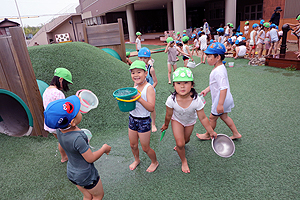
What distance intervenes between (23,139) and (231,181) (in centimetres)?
431

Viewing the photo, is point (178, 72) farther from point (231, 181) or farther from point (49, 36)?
point (49, 36)

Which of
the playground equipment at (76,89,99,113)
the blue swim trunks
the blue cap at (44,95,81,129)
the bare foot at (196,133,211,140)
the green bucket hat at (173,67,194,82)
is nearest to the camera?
the blue cap at (44,95,81,129)

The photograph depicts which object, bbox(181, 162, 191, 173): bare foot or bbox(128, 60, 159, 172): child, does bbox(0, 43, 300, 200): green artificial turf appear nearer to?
bbox(181, 162, 191, 173): bare foot

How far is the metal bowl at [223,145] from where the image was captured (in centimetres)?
280

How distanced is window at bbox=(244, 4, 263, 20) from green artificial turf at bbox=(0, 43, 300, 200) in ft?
59.8

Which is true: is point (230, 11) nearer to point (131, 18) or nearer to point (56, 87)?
point (131, 18)

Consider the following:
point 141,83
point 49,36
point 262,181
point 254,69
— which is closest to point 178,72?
point 141,83

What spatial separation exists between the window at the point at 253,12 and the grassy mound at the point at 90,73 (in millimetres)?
20115

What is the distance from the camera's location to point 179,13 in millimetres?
17000

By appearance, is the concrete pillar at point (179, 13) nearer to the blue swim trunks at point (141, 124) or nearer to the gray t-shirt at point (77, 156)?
the blue swim trunks at point (141, 124)

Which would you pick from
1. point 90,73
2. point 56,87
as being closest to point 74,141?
point 56,87

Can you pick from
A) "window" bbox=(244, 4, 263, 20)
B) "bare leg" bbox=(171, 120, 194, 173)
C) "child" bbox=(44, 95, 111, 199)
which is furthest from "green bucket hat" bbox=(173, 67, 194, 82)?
"window" bbox=(244, 4, 263, 20)

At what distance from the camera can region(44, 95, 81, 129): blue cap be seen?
1.69 meters

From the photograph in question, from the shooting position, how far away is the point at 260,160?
3055 millimetres
